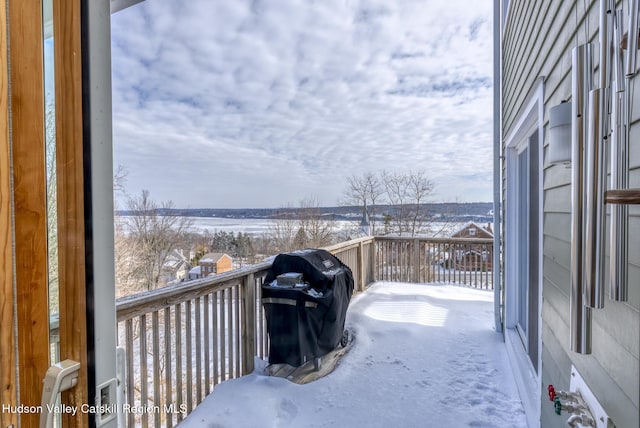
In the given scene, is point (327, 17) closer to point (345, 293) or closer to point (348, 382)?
point (345, 293)

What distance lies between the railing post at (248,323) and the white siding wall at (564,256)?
2096 millimetres

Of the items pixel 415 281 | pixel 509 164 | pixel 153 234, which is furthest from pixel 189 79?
pixel 509 164

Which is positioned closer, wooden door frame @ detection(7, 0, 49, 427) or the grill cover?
wooden door frame @ detection(7, 0, 49, 427)

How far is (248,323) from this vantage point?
2.80 metres

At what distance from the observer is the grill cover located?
2.82m

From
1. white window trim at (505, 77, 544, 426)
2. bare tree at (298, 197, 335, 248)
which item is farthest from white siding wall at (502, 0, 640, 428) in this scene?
bare tree at (298, 197, 335, 248)

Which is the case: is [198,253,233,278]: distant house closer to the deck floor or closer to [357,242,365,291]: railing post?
[357,242,365,291]: railing post

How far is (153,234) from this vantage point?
10.1m

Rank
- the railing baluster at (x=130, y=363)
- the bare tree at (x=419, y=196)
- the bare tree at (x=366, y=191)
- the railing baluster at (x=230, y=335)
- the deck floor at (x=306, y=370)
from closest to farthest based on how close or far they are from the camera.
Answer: the railing baluster at (x=130, y=363), the railing baluster at (x=230, y=335), the deck floor at (x=306, y=370), the bare tree at (x=419, y=196), the bare tree at (x=366, y=191)

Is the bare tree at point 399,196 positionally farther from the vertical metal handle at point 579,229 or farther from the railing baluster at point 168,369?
the vertical metal handle at point 579,229

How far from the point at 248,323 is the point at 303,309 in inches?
19.1

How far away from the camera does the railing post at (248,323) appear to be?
2773 mm

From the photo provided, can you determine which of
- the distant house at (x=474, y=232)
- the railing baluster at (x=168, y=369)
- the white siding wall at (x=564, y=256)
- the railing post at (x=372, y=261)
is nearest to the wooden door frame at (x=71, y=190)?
the white siding wall at (x=564, y=256)

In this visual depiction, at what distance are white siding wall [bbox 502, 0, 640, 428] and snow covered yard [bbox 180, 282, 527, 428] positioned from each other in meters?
0.80
